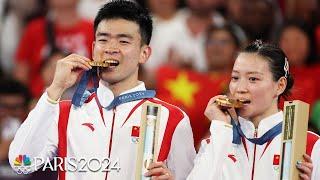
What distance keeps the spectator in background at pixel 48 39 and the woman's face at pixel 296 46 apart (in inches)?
78.4

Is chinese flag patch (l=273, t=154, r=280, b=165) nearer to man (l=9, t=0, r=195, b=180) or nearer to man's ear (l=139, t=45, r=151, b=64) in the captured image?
man (l=9, t=0, r=195, b=180)

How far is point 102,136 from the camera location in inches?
293

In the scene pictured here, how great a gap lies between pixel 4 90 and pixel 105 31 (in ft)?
12.2

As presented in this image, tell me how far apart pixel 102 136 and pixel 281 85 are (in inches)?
49.2

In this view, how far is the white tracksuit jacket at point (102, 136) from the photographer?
286 inches

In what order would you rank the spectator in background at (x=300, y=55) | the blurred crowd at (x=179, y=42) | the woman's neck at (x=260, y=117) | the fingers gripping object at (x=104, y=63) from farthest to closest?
the spectator in background at (x=300, y=55)
the blurred crowd at (x=179, y=42)
the woman's neck at (x=260, y=117)
the fingers gripping object at (x=104, y=63)

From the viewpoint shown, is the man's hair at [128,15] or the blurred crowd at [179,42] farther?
the blurred crowd at [179,42]

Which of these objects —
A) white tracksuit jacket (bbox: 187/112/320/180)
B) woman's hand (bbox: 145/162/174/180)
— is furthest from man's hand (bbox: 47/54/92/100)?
white tracksuit jacket (bbox: 187/112/320/180)

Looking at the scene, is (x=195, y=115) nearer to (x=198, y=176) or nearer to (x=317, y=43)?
(x=317, y=43)

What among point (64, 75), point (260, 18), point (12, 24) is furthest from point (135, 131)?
point (12, 24)

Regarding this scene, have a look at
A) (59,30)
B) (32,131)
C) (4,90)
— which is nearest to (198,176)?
(32,131)

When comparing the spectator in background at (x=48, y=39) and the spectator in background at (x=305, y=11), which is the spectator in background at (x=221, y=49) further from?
the spectator in background at (x=48, y=39)

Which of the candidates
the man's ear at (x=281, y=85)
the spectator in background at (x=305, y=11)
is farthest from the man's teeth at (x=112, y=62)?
the spectator in background at (x=305, y=11)

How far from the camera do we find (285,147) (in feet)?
22.3
